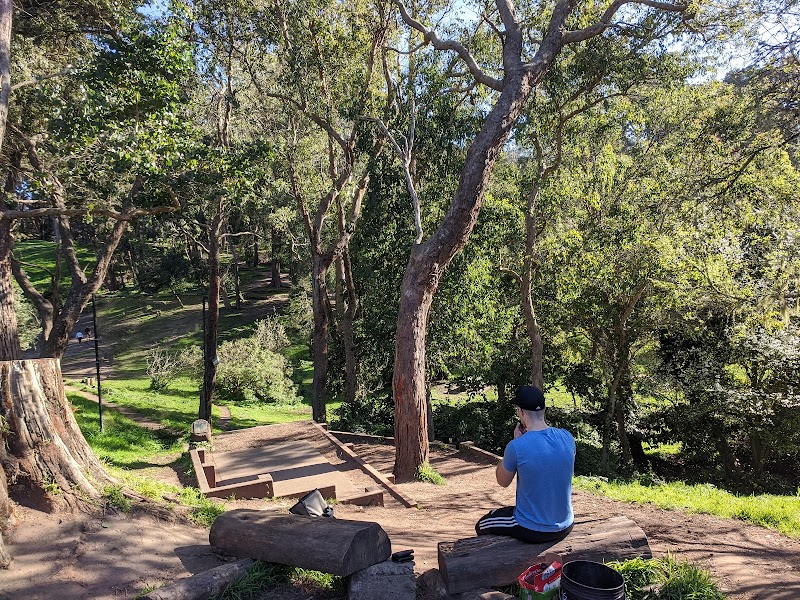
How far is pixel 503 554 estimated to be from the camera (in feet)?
12.8

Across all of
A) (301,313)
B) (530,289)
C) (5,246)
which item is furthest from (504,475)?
(301,313)

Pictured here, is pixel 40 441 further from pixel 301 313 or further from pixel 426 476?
pixel 301 313

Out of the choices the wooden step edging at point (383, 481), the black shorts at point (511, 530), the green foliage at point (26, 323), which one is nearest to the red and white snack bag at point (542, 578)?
the black shorts at point (511, 530)

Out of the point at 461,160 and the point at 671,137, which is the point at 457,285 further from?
the point at 671,137

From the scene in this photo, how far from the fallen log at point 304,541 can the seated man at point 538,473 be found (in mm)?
1075

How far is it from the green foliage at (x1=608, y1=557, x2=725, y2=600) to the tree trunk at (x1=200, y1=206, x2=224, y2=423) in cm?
1279

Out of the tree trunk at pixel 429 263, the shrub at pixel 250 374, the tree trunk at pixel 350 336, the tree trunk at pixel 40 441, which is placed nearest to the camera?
the tree trunk at pixel 40 441

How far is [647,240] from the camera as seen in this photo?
41.1ft

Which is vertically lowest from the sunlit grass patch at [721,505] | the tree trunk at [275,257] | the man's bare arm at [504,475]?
the sunlit grass patch at [721,505]

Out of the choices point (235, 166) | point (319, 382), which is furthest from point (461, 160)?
point (319, 382)

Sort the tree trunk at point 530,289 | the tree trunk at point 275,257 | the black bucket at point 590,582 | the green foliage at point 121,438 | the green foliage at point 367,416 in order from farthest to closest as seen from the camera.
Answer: the tree trunk at point 275,257 → the green foliage at point 367,416 → the tree trunk at point 530,289 → the green foliage at point 121,438 → the black bucket at point 590,582

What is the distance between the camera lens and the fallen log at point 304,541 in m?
3.81

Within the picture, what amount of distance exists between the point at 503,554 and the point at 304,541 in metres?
1.47

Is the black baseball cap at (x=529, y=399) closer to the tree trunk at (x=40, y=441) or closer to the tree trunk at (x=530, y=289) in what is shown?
the tree trunk at (x=40, y=441)
